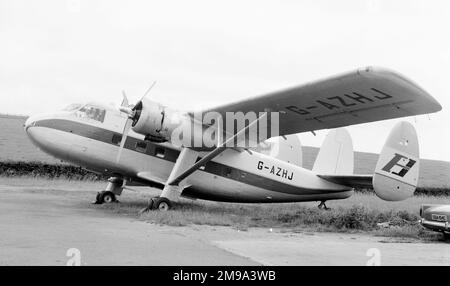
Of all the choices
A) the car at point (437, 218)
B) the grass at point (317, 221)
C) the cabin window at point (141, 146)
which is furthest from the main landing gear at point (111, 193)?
the car at point (437, 218)

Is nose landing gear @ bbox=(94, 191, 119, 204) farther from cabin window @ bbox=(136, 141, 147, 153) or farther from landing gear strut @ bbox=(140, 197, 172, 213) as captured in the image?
landing gear strut @ bbox=(140, 197, 172, 213)

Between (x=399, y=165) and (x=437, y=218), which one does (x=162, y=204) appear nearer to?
(x=399, y=165)

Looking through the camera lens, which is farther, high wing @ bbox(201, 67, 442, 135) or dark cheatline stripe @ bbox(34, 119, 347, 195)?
dark cheatline stripe @ bbox(34, 119, 347, 195)

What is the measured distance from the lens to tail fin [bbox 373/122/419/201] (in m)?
14.1

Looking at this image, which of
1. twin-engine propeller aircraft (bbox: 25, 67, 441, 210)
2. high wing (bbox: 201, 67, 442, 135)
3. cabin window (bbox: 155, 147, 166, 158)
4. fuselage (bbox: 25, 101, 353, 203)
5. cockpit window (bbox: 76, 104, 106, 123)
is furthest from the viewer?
cabin window (bbox: 155, 147, 166, 158)

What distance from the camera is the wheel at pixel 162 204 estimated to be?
14844 mm

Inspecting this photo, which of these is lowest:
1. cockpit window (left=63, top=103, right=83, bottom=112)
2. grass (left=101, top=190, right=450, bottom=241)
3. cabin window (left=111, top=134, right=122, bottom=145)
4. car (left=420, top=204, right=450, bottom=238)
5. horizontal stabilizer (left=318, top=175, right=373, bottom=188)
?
grass (left=101, top=190, right=450, bottom=241)

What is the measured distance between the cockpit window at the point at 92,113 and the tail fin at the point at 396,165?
8499mm

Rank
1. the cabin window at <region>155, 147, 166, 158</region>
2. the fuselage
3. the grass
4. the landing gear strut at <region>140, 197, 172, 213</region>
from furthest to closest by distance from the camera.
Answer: the cabin window at <region>155, 147, 166, 158</region> < the fuselage < the landing gear strut at <region>140, 197, 172, 213</region> < the grass

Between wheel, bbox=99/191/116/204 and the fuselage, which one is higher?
the fuselage

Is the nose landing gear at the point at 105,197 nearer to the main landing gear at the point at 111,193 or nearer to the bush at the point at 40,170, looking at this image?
the main landing gear at the point at 111,193

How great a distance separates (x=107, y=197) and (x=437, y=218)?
10.6 metres

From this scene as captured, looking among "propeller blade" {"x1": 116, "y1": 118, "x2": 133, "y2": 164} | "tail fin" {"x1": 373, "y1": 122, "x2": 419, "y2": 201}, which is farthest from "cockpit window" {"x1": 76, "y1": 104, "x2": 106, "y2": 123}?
"tail fin" {"x1": 373, "y1": 122, "x2": 419, "y2": 201}

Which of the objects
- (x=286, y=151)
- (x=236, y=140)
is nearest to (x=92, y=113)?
(x=236, y=140)
